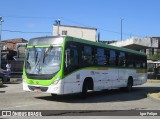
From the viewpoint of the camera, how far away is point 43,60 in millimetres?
17547

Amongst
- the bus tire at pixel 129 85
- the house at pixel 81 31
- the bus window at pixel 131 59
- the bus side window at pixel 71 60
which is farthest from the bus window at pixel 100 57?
the house at pixel 81 31

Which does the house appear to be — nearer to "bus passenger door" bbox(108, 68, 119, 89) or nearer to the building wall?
the building wall

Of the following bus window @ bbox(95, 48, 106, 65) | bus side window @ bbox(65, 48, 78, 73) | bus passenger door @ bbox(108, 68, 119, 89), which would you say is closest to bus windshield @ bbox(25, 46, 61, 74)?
bus side window @ bbox(65, 48, 78, 73)

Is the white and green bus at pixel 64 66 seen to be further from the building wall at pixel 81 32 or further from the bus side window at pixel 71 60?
the building wall at pixel 81 32

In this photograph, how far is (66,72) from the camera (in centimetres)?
1730

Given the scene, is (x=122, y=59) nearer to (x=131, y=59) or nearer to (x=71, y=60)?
(x=131, y=59)

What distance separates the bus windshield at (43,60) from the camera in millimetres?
17250

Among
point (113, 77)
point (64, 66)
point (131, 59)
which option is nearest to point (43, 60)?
point (64, 66)

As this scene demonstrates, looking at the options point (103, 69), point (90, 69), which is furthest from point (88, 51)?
point (103, 69)

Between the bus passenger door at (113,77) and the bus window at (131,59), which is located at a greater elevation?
the bus window at (131,59)

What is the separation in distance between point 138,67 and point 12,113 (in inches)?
645

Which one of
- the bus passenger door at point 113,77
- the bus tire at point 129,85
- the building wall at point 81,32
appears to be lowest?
the bus tire at point 129,85

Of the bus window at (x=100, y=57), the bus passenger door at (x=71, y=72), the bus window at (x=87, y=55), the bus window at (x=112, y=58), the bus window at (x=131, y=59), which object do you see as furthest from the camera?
the bus window at (x=131, y=59)

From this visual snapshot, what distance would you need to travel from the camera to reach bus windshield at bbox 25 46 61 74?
1725cm
